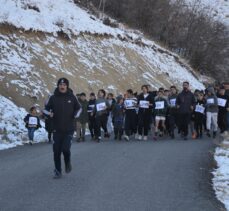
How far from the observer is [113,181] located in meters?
9.57

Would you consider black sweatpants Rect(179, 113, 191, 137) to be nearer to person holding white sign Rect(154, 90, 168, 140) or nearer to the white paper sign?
person holding white sign Rect(154, 90, 168, 140)

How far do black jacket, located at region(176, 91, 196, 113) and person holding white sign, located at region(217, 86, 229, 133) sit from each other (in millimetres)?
1269

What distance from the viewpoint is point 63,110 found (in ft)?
32.9

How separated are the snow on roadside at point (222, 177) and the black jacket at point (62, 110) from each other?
3.11 m

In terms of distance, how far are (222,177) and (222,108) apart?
29.2ft

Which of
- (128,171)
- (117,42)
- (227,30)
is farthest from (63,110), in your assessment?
(227,30)

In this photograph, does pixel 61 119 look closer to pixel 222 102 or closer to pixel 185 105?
pixel 185 105

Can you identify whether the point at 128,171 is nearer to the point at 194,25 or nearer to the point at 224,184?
the point at 224,184

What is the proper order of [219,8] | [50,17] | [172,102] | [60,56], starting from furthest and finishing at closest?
1. [219,8]
2. [50,17]
3. [60,56]
4. [172,102]

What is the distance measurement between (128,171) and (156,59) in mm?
32462

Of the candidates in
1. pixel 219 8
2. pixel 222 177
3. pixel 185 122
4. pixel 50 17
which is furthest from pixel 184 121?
pixel 219 8

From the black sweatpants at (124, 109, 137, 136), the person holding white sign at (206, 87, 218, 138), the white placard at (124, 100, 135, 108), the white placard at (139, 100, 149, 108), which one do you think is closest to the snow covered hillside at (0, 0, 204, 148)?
the black sweatpants at (124, 109, 137, 136)

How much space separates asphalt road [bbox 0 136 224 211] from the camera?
784 cm

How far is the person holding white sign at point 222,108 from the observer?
61.2 ft
